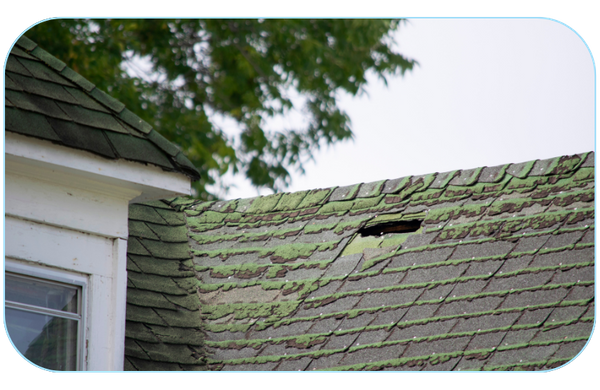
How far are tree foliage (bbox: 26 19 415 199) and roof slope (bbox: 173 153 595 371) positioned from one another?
2.51 metres

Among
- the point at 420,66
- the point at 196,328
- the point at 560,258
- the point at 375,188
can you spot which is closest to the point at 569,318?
the point at 560,258

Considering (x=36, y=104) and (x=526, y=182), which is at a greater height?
(x=36, y=104)

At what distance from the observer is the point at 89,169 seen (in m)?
3.22

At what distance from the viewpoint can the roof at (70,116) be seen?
10.1 feet

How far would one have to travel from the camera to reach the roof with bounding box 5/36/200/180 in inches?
122

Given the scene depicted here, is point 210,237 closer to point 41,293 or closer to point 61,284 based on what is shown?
point 61,284

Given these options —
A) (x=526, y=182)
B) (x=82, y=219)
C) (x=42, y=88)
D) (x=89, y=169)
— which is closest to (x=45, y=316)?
(x=82, y=219)

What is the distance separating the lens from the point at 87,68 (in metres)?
6.71

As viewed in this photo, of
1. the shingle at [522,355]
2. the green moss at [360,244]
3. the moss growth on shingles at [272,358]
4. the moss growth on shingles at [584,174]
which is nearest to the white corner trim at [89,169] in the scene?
the moss growth on shingles at [272,358]

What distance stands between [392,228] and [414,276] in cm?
49

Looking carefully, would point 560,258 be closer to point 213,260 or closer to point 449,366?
point 449,366

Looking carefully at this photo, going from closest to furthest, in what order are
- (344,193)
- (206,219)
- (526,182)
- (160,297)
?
(526,182)
(160,297)
(344,193)
(206,219)

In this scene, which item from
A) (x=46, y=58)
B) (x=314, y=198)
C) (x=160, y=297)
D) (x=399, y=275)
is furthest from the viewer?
(x=314, y=198)

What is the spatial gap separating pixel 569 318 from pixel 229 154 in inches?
247
